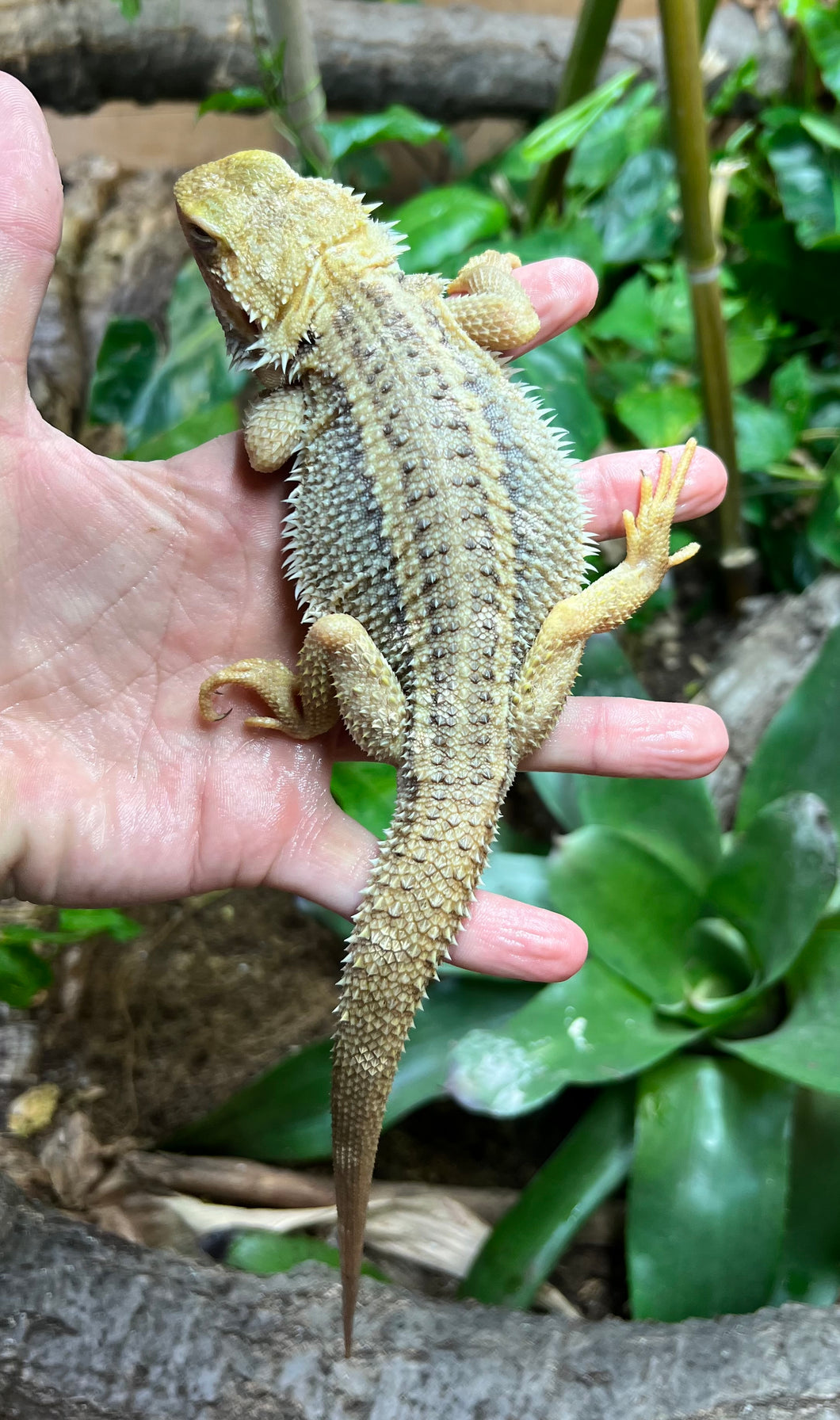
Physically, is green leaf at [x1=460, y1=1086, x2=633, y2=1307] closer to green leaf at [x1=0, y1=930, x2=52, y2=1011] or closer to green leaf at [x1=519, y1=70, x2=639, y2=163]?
green leaf at [x1=0, y1=930, x2=52, y2=1011]

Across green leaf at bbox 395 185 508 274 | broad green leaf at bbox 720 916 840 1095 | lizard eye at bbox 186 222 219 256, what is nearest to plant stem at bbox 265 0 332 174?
green leaf at bbox 395 185 508 274

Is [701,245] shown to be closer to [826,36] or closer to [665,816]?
[826,36]

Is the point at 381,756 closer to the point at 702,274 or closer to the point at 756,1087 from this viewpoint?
the point at 756,1087

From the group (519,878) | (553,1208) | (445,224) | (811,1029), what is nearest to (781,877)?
(811,1029)

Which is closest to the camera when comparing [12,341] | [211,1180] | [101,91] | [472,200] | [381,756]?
[12,341]

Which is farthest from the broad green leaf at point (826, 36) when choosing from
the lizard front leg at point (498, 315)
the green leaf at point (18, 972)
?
the green leaf at point (18, 972)

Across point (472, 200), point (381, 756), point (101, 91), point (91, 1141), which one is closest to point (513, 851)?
point (381, 756)
